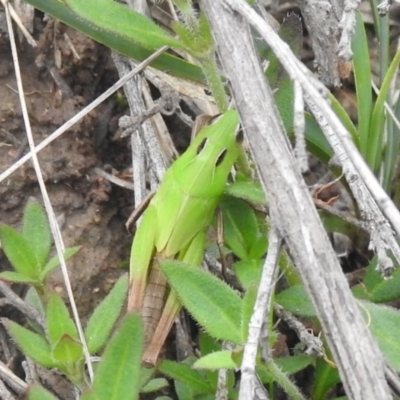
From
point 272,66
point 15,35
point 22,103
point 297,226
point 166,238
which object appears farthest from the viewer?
point 15,35

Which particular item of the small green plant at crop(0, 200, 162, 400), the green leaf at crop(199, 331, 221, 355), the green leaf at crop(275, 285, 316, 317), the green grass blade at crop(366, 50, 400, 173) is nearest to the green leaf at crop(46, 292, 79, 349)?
the small green plant at crop(0, 200, 162, 400)

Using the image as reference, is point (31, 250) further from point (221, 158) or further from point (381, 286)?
point (381, 286)

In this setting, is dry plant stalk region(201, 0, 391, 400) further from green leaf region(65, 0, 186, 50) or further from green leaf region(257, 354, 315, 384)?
green leaf region(257, 354, 315, 384)

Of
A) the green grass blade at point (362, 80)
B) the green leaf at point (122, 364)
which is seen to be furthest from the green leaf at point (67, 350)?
the green grass blade at point (362, 80)

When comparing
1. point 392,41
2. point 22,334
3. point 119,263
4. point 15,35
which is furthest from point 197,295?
point 392,41

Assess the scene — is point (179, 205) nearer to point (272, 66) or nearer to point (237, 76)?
point (237, 76)
